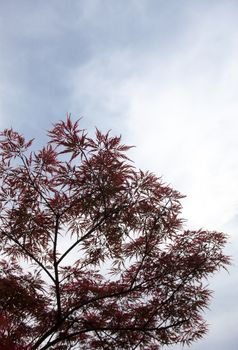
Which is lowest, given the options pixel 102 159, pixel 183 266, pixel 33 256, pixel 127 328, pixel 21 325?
pixel 21 325

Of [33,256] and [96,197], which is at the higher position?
[96,197]

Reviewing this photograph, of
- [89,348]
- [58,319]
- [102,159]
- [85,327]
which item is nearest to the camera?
[102,159]

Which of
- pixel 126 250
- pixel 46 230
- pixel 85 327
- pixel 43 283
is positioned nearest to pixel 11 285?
pixel 43 283

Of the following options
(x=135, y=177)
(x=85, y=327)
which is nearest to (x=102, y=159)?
(x=135, y=177)

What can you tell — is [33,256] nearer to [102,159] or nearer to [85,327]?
[85,327]

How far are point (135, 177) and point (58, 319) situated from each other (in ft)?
9.89

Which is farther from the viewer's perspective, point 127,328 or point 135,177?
point 127,328

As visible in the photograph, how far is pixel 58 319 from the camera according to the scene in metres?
7.50

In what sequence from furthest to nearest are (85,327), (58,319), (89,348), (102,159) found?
1. (89,348)
2. (85,327)
3. (58,319)
4. (102,159)

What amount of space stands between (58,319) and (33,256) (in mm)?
1285

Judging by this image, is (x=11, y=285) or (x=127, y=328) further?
(x=127, y=328)

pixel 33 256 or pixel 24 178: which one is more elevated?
pixel 24 178

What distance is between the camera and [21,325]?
7.86 meters

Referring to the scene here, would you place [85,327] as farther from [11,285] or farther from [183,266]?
[183,266]
